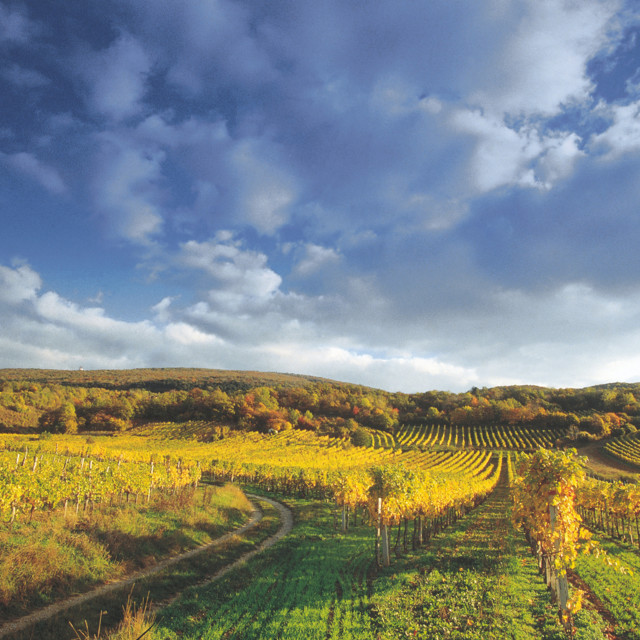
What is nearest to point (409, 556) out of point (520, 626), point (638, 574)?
point (520, 626)

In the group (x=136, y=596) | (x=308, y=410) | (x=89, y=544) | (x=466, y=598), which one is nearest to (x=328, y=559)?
(x=466, y=598)

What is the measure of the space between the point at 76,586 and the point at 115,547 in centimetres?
304

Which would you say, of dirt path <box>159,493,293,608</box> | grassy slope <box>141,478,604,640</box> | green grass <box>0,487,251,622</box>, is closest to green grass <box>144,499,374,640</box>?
grassy slope <box>141,478,604,640</box>

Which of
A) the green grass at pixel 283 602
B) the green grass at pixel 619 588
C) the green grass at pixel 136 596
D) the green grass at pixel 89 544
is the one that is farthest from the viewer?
the green grass at pixel 89 544

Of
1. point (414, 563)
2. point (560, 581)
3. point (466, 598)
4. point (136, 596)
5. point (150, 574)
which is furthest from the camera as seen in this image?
point (414, 563)

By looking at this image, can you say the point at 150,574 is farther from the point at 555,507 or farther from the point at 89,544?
the point at 555,507

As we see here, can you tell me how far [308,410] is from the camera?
457 feet

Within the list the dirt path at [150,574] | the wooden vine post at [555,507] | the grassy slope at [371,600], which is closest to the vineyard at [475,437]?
the dirt path at [150,574]

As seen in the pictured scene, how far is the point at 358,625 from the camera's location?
9672 mm

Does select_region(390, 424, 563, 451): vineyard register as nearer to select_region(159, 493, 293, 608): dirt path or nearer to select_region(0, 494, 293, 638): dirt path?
select_region(159, 493, 293, 608): dirt path

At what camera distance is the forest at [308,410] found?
10562cm

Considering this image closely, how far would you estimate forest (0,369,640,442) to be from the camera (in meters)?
106

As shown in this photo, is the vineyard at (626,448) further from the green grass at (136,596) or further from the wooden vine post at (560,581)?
the green grass at (136,596)

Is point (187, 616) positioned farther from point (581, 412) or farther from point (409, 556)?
point (581, 412)
